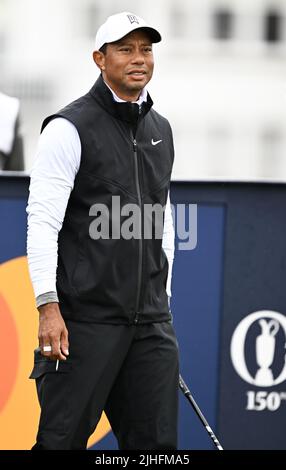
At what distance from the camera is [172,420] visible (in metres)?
5.22

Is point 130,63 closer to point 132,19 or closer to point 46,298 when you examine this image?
point 132,19

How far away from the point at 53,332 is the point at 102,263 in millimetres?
344

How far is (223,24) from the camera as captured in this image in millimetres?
54125

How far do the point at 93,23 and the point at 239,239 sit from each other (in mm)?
47031

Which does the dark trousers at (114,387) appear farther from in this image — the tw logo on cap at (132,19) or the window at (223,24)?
the window at (223,24)

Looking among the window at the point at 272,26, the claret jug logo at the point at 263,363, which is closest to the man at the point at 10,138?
the claret jug logo at the point at 263,363

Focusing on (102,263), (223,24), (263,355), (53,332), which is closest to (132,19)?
(102,263)

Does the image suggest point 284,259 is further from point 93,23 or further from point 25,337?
point 93,23

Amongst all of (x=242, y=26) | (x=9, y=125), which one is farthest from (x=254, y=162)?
(x=9, y=125)

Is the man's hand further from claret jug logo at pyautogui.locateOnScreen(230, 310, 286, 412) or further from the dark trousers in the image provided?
claret jug logo at pyautogui.locateOnScreen(230, 310, 286, 412)

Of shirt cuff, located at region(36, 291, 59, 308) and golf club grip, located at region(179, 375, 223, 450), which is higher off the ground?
shirt cuff, located at region(36, 291, 59, 308)

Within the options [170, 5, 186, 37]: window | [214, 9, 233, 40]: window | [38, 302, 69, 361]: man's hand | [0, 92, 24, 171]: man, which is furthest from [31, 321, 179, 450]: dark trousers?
[214, 9, 233, 40]: window

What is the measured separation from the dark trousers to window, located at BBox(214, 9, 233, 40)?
48319mm

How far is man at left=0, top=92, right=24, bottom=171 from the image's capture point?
6.93m
